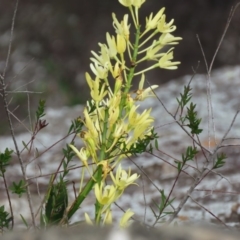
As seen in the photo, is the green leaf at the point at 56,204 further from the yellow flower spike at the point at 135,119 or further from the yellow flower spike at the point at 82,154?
the yellow flower spike at the point at 135,119

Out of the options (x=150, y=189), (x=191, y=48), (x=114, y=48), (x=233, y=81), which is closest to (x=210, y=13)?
(x=191, y=48)

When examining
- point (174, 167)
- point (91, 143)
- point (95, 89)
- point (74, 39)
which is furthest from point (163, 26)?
point (74, 39)

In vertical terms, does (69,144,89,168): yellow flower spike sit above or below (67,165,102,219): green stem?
above

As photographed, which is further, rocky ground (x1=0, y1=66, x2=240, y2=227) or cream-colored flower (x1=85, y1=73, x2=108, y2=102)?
rocky ground (x1=0, y1=66, x2=240, y2=227)

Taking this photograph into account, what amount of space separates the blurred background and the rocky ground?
4.68 metres

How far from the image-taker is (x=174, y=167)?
2697 mm

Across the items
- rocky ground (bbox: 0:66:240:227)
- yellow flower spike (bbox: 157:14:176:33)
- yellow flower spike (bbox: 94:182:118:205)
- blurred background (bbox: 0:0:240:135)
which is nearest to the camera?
yellow flower spike (bbox: 94:182:118:205)

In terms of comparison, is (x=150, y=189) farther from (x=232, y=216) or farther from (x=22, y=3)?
(x=22, y=3)

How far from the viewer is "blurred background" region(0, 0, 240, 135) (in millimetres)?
10500

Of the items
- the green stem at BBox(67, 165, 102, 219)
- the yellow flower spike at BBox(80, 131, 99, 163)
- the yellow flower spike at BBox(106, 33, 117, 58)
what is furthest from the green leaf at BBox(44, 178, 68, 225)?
the yellow flower spike at BBox(106, 33, 117, 58)

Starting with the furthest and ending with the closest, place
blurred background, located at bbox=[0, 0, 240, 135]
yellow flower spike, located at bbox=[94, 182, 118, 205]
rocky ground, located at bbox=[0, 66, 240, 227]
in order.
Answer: blurred background, located at bbox=[0, 0, 240, 135]
rocky ground, located at bbox=[0, 66, 240, 227]
yellow flower spike, located at bbox=[94, 182, 118, 205]

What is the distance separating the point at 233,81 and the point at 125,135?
3.85m

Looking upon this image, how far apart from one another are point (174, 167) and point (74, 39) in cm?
945

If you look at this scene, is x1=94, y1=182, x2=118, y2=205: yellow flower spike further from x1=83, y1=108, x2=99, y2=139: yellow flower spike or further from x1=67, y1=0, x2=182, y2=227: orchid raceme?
x1=83, y1=108, x2=99, y2=139: yellow flower spike
